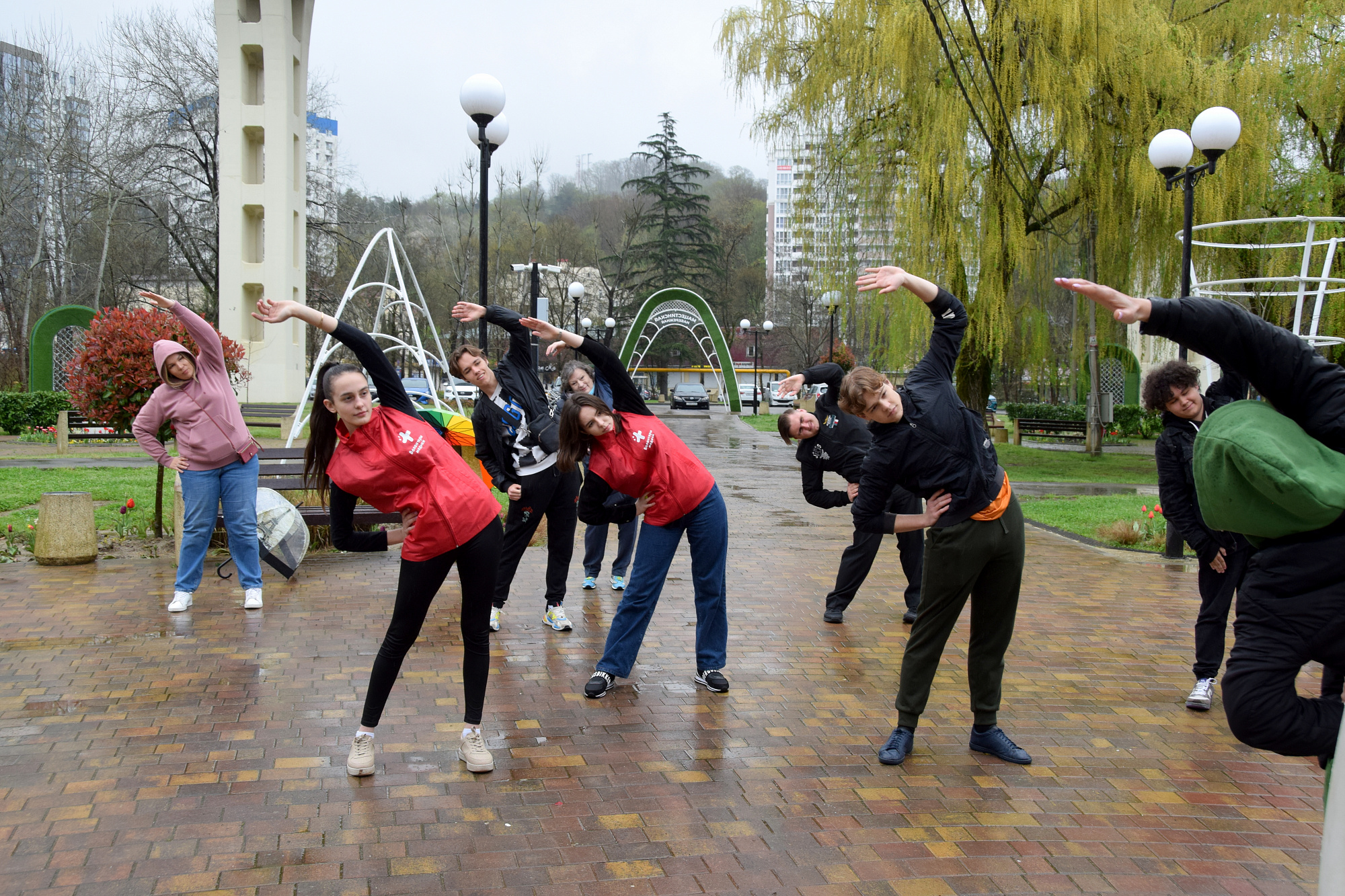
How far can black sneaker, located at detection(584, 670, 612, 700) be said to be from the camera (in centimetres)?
498

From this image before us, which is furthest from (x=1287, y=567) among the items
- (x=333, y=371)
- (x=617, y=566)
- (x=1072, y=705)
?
(x=617, y=566)

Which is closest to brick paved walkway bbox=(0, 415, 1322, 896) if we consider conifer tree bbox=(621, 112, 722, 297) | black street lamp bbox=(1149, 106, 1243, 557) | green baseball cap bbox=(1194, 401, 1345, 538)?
green baseball cap bbox=(1194, 401, 1345, 538)

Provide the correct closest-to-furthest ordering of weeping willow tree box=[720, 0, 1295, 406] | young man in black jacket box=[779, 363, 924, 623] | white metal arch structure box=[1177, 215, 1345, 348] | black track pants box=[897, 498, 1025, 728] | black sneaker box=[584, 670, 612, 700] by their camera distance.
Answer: black track pants box=[897, 498, 1025, 728], black sneaker box=[584, 670, 612, 700], young man in black jacket box=[779, 363, 924, 623], white metal arch structure box=[1177, 215, 1345, 348], weeping willow tree box=[720, 0, 1295, 406]

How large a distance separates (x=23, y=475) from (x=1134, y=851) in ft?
50.5

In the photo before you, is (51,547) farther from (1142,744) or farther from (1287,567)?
(1287,567)

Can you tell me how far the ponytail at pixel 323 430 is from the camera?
3.81 meters

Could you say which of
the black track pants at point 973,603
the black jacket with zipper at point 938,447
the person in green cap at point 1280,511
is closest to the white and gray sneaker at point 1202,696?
the black track pants at point 973,603

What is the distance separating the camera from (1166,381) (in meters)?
4.67

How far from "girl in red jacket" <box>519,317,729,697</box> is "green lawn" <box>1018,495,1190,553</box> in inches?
233

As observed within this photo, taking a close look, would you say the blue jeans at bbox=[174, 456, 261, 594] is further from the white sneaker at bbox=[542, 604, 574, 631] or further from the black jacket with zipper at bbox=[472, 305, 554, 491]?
the white sneaker at bbox=[542, 604, 574, 631]

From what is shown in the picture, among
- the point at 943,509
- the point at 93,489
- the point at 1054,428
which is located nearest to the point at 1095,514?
the point at 943,509

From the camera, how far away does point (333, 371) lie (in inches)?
149

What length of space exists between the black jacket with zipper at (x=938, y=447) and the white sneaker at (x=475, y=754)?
1830 millimetres

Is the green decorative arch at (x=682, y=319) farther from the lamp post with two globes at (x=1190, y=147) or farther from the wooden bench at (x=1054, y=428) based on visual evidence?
the lamp post with two globes at (x=1190, y=147)
